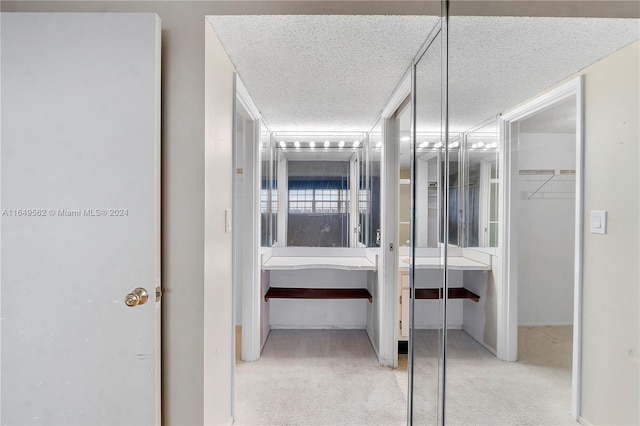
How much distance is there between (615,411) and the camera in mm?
1042

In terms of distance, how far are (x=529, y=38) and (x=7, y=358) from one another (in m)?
2.47

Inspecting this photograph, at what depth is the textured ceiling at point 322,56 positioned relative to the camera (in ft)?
4.90

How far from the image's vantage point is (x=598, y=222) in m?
1.07

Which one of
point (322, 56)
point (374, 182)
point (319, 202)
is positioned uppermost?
point (322, 56)

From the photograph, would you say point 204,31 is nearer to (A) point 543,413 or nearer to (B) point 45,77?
(B) point 45,77

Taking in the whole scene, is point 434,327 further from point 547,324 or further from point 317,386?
point 317,386

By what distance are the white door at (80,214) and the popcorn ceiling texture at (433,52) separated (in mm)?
533

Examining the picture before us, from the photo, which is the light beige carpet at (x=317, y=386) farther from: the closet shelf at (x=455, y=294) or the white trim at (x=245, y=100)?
the white trim at (x=245, y=100)

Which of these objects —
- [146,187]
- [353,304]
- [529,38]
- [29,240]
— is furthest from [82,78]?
[353,304]

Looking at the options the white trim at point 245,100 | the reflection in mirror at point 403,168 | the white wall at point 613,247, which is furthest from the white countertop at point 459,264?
the white trim at point 245,100

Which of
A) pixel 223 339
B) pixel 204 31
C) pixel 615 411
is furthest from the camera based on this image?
pixel 223 339

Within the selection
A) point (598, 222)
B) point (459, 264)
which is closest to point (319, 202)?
point (459, 264)

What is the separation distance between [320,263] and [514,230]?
1986 mm

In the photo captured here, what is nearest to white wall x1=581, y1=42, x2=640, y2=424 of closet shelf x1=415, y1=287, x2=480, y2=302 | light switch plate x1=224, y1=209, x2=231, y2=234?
closet shelf x1=415, y1=287, x2=480, y2=302
